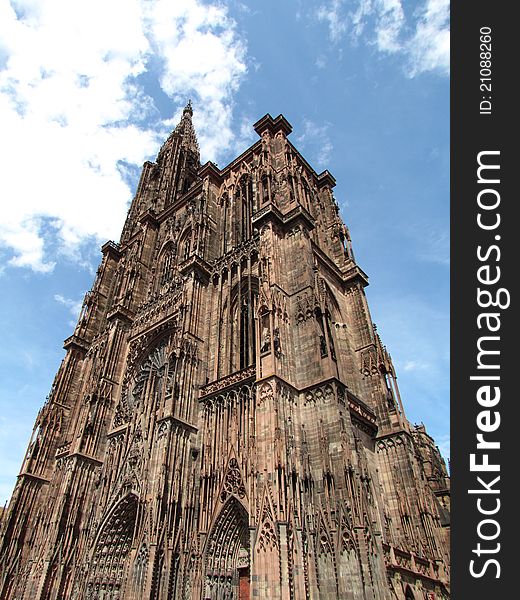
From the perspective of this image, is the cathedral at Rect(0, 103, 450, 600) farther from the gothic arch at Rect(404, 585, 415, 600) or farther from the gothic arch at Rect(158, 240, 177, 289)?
the gothic arch at Rect(158, 240, 177, 289)

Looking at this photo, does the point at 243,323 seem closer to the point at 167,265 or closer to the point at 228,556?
the point at 228,556

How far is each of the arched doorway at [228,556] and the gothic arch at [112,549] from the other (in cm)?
444

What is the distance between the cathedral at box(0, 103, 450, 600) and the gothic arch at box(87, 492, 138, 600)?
0.05 meters

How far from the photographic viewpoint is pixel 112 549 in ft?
50.8

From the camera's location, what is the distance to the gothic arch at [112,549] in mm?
14914

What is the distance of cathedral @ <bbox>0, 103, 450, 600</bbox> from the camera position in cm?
1107

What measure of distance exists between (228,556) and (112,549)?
5.98m

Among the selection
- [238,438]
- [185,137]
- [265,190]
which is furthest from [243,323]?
[185,137]

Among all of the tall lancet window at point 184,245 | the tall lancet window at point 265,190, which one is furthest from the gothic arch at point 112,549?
the tall lancet window at point 265,190

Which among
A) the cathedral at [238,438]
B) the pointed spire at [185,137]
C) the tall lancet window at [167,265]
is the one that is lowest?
the cathedral at [238,438]

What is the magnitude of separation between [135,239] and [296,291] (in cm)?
1787

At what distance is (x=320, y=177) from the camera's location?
89.0ft

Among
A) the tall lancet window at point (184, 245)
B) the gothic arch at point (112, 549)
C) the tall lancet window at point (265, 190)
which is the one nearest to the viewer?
the gothic arch at point (112, 549)

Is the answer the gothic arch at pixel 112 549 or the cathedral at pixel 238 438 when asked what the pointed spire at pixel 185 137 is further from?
the gothic arch at pixel 112 549
